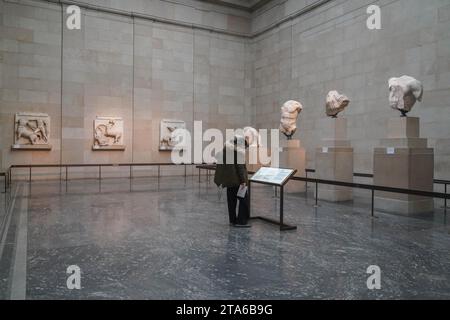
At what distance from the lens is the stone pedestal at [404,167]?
7930 mm

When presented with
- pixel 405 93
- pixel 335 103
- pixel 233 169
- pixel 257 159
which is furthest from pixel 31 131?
pixel 405 93

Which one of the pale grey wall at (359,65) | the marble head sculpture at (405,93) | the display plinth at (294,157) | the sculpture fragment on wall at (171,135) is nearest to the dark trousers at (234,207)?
the marble head sculpture at (405,93)

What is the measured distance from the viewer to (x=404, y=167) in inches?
314

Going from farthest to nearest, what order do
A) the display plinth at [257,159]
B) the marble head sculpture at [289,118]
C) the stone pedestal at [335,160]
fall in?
the display plinth at [257,159] < the marble head sculpture at [289,118] < the stone pedestal at [335,160]

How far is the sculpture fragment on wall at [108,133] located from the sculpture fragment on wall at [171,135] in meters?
1.75

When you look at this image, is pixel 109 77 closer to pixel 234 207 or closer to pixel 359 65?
pixel 359 65

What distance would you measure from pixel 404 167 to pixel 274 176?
3.21 m

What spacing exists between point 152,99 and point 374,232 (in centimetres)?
1221

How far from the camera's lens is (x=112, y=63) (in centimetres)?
1547

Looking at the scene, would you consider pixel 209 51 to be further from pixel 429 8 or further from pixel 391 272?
pixel 391 272

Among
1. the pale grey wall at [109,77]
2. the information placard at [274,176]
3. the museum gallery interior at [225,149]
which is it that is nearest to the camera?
the museum gallery interior at [225,149]

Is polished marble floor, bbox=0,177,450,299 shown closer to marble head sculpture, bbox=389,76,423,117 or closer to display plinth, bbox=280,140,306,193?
marble head sculpture, bbox=389,76,423,117

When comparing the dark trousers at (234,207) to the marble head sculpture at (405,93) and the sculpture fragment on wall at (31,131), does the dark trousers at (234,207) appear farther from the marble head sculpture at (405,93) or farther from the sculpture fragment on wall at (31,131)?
the sculpture fragment on wall at (31,131)
